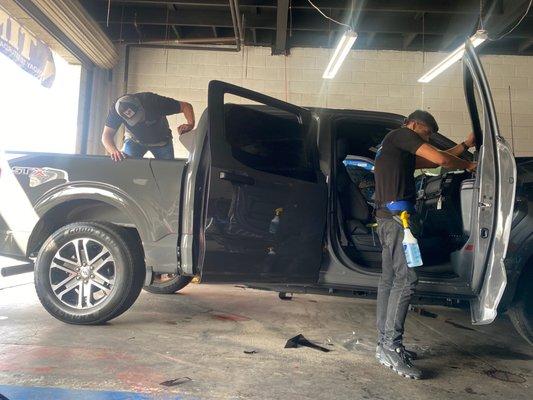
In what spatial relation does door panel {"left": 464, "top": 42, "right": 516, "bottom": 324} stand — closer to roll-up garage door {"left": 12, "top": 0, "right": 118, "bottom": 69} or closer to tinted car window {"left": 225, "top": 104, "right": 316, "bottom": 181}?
tinted car window {"left": 225, "top": 104, "right": 316, "bottom": 181}

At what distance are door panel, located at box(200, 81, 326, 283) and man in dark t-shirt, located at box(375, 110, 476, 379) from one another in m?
0.43

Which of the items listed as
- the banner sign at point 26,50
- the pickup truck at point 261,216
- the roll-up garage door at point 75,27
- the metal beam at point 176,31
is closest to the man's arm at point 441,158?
the pickup truck at point 261,216

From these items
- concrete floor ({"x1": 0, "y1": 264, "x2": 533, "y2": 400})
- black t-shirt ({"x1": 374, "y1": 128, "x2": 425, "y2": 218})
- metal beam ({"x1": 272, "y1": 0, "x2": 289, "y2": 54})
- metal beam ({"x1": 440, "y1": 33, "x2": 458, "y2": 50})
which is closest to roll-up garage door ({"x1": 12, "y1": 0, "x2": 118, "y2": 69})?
metal beam ({"x1": 272, "y1": 0, "x2": 289, "y2": 54})

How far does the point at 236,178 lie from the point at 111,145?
1395 millimetres

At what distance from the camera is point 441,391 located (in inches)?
96.3

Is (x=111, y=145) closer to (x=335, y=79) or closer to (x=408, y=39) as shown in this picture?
(x=335, y=79)

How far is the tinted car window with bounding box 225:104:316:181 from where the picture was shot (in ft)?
9.61

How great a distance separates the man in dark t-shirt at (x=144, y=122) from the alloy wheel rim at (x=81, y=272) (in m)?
0.97

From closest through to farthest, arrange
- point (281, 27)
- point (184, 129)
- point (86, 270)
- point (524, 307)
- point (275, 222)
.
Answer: point (275, 222) → point (524, 307) → point (86, 270) → point (184, 129) → point (281, 27)

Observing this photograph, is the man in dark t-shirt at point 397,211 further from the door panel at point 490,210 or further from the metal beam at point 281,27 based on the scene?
the metal beam at point 281,27

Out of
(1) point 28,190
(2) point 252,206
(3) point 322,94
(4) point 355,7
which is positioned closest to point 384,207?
(2) point 252,206

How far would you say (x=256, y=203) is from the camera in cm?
285

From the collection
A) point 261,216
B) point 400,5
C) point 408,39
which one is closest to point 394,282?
point 261,216

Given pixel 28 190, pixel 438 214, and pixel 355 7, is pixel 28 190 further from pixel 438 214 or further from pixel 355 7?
pixel 355 7
